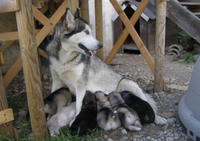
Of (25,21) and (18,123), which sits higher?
(25,21)

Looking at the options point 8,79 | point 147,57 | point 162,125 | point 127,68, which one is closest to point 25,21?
point 8,79

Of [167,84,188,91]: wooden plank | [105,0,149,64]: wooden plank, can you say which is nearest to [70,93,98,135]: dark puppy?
[167,84,188,91]: wooden plank

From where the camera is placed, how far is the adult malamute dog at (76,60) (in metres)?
3.41

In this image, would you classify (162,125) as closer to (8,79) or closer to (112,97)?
(112,97)

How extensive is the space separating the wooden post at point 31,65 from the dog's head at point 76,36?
2.30 feet

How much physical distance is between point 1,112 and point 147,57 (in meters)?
2.67

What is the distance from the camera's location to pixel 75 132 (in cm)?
315

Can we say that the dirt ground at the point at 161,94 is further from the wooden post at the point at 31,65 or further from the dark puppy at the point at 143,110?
the wooden post at the point at 31,65

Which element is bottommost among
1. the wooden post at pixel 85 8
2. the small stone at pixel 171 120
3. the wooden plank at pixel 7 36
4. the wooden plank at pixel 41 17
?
the small stone at pixel 171 120

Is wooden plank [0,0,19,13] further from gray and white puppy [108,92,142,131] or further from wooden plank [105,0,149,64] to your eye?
wooden plank [105,0,149,64]

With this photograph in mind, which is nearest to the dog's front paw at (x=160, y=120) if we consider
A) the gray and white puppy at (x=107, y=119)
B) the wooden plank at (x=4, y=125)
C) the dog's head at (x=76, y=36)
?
the gray and white puppy at (x=107, y=119)

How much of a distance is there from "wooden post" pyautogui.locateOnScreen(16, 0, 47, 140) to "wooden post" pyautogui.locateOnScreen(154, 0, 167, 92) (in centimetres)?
222

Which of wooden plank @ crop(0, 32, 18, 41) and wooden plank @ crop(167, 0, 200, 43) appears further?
wooden plank @ crop(167, 0, 200, 43)

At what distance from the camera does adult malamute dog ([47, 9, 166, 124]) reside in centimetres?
341
